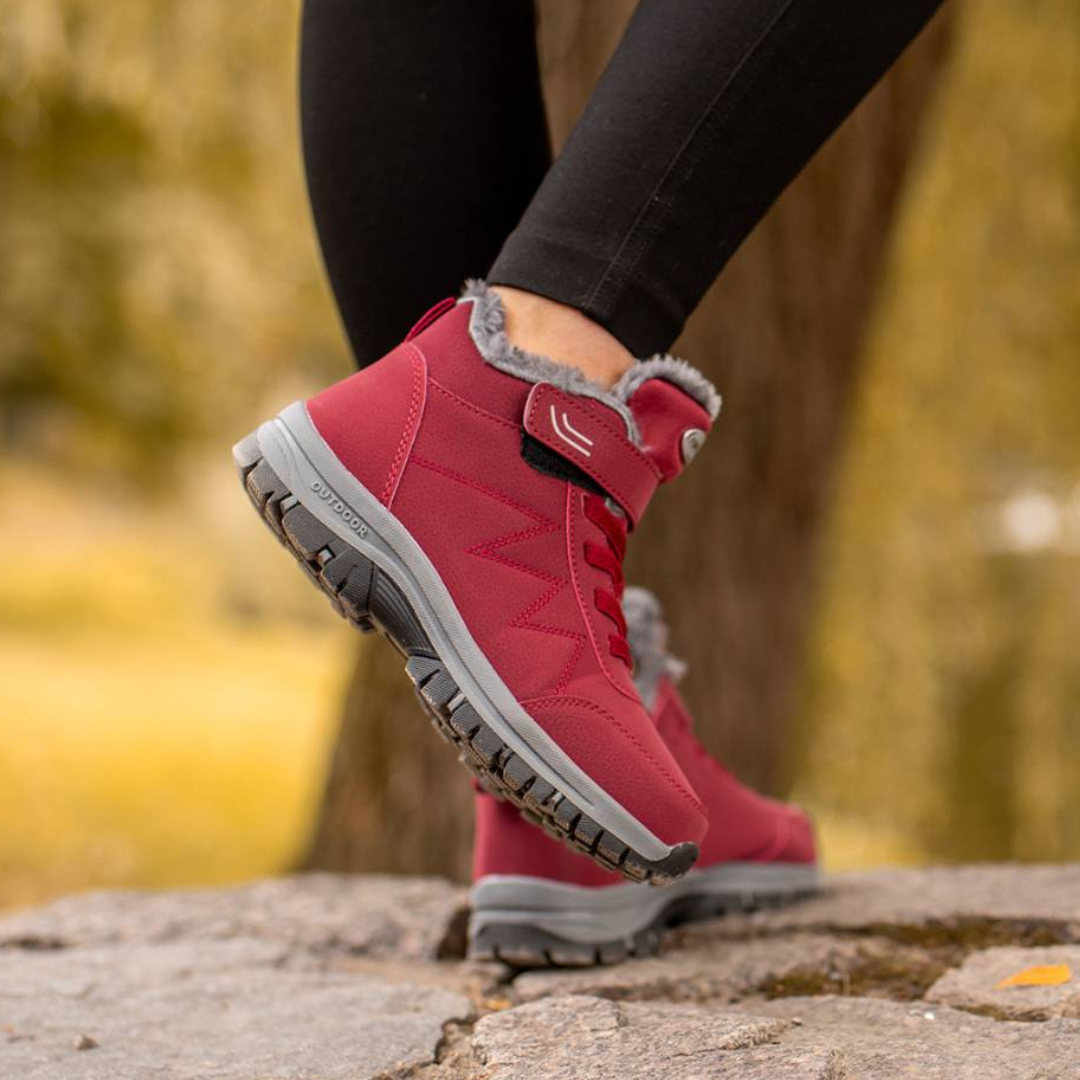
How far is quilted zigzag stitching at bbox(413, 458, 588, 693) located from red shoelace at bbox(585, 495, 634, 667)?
33 millimetres

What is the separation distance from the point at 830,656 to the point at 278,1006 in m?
2.93

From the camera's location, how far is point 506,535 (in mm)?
984

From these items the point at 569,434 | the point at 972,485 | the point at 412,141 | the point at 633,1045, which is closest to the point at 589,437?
the point at 569,434

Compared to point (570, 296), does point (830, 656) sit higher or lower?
higher

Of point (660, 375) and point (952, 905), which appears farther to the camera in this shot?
point (952, 905)

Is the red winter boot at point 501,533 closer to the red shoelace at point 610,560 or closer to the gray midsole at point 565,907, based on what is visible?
the red shoelace at point 610,560

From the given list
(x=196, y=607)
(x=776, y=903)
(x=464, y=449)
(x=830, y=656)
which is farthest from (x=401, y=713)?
(x=196, y=607)

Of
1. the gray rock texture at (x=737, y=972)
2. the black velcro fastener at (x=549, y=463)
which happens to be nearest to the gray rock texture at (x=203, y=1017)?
the gray rock texture at (x=737, y=972)

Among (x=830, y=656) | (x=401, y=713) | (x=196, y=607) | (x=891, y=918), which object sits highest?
(x=196, y=607)

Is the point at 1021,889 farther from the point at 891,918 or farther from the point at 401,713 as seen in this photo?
the point at 401,713

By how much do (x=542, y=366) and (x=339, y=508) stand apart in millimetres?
176

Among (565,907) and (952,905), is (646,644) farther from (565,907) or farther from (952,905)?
(952,905)

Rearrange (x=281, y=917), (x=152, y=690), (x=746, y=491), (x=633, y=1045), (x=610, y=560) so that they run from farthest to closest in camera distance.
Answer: (x=152, y=690) < (x=746, y=491) < (x=281, y=917) < (x=610, y=560) < (x=633, y=1045)

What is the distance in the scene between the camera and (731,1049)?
891mm
